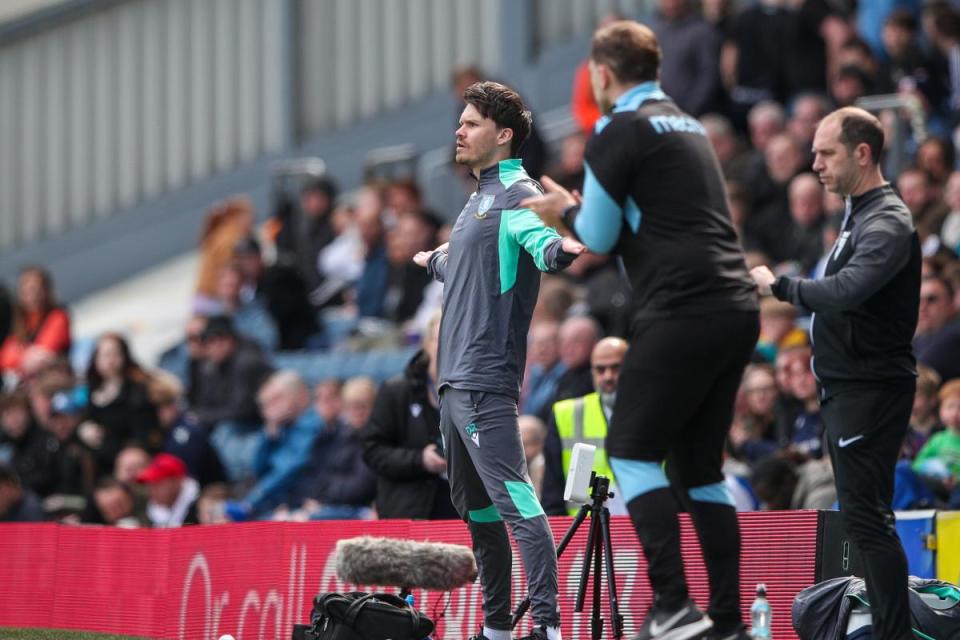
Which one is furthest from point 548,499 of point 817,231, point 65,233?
point 65,233

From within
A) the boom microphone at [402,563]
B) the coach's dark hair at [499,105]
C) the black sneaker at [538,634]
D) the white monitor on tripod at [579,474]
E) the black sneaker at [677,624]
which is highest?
the coach's dark hair at [499,105]

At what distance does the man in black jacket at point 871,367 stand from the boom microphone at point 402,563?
6.10 feet

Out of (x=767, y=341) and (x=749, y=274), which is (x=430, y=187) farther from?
(x=749, y=274)

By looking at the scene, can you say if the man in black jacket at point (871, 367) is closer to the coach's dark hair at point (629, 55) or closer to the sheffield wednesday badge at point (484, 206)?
the coach's dark hair at point (629, 55)

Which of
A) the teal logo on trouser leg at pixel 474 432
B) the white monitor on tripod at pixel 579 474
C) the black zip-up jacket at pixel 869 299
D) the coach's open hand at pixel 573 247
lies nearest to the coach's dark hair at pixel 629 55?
the coach's open hand at pixel 573 247

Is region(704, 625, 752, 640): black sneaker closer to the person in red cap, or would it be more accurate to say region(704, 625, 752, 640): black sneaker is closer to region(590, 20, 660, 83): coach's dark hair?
region(590, 20, 660, 83): coach's dark hair

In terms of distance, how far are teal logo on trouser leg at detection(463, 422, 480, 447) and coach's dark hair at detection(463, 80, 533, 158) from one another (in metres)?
1.16

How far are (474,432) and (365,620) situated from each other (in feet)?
3.18

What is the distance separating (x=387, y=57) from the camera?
20.3m

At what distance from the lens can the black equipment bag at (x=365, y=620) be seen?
287 inches

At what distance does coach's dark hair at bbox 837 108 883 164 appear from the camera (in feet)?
22.4

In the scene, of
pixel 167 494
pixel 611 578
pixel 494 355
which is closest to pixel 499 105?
pixel 494 355

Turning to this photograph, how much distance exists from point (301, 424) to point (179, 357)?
3.69 metres

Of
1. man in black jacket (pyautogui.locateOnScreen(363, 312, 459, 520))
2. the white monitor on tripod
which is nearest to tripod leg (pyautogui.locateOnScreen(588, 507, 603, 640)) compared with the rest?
the white monitor on tripod
